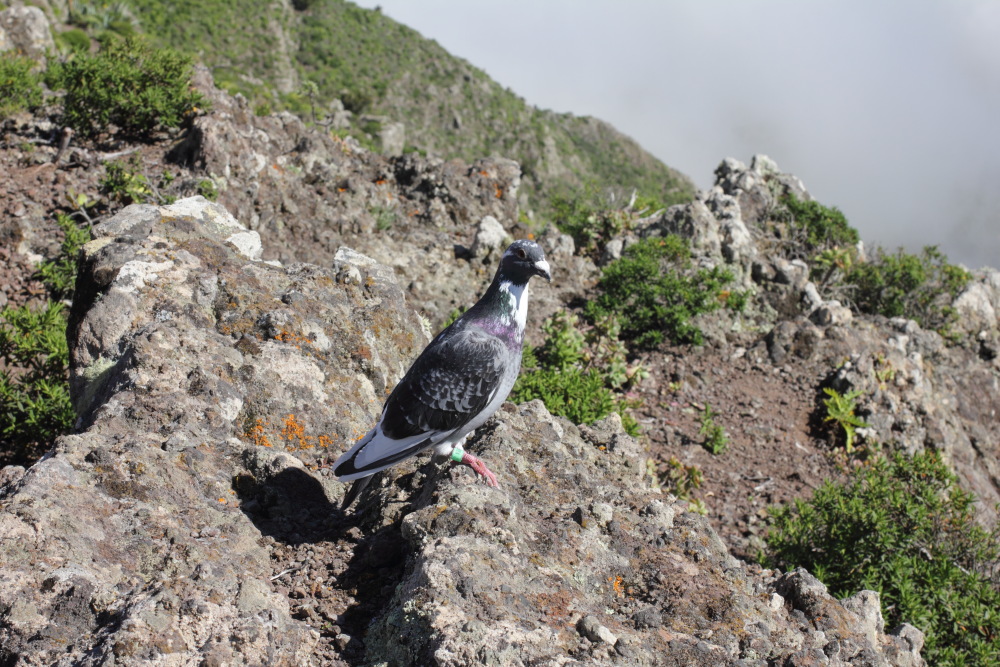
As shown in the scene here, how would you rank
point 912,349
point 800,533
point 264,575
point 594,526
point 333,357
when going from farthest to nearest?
point 912,349
point 800,533
point 333,357
point 594,526
point 264,575

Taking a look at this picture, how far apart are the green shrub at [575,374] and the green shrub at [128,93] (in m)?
6.81

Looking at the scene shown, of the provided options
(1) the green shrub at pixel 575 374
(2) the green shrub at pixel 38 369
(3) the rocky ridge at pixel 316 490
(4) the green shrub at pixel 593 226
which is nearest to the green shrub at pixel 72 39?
(3) the rocky ridge at pixel 316 490

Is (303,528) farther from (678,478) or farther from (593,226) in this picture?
(593,226)

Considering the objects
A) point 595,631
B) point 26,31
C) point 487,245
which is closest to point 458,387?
point 595,631

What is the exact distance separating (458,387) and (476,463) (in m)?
0.47

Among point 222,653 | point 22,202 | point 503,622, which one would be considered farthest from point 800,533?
point 22,202

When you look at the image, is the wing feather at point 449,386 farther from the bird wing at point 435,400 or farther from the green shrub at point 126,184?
the green shrub at point 126,184

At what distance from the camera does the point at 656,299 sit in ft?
35.2

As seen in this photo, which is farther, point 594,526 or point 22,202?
point 22,202

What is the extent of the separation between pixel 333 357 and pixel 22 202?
6.85 meters

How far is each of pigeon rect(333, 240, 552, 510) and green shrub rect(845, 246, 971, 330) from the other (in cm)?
1160

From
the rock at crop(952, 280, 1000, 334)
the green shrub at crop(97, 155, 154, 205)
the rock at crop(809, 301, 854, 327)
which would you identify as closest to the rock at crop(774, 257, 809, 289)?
the rock at crop(809, 301, 854, 327)

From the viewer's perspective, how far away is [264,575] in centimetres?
354

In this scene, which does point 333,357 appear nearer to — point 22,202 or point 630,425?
point 630,425
